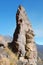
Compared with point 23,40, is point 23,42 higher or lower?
lower

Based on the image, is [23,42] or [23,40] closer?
[23,42]

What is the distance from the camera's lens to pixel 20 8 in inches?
2079

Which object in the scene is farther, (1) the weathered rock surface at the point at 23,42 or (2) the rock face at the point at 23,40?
(2) the rock face at the point at 23,40

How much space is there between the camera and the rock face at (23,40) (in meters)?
45.8

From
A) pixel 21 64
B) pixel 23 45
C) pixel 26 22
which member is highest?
pixel 26 22

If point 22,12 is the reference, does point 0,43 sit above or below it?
below

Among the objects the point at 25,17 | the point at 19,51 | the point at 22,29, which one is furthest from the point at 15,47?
the point at 25,17

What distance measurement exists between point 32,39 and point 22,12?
640 cm

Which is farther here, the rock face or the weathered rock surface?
the rock face

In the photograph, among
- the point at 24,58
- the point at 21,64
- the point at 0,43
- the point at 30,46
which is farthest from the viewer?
the point at 30,46

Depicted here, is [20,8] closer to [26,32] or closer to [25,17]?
[25,17]

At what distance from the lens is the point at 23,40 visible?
1902 inches

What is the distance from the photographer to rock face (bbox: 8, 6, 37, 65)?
45812 mm

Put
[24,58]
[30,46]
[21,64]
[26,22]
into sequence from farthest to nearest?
[26,22] → [30,46] → [24,58] → [21,64]
